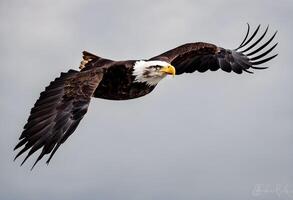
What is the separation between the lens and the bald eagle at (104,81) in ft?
51.5

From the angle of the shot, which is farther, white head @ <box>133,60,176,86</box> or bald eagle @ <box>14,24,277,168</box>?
white head @ <box>133,60,176,86</box>

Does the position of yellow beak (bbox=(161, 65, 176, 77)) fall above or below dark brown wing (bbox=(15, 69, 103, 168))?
above

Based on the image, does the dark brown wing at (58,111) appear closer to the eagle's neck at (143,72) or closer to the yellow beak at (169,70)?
the eagle's neck at (143,72)

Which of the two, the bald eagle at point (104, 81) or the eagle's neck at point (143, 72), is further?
the eagle's neck at point (143, 72)

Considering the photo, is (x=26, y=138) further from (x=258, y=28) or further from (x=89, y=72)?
(x=258, y=28)

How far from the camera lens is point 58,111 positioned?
635 inches

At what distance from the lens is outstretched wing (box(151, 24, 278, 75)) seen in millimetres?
20016

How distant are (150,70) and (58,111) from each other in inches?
105

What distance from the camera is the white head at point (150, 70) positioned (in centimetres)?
1802

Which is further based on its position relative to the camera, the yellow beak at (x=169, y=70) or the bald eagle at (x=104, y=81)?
the yellow beak at (x=169, y=70)

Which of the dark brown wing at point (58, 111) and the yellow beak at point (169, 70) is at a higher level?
the yellow beak at point (169, 70)

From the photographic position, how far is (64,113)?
52.8 feet

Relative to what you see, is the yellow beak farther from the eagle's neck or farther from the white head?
the eagle's neck

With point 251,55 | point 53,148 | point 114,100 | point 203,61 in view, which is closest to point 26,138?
point 53,148
